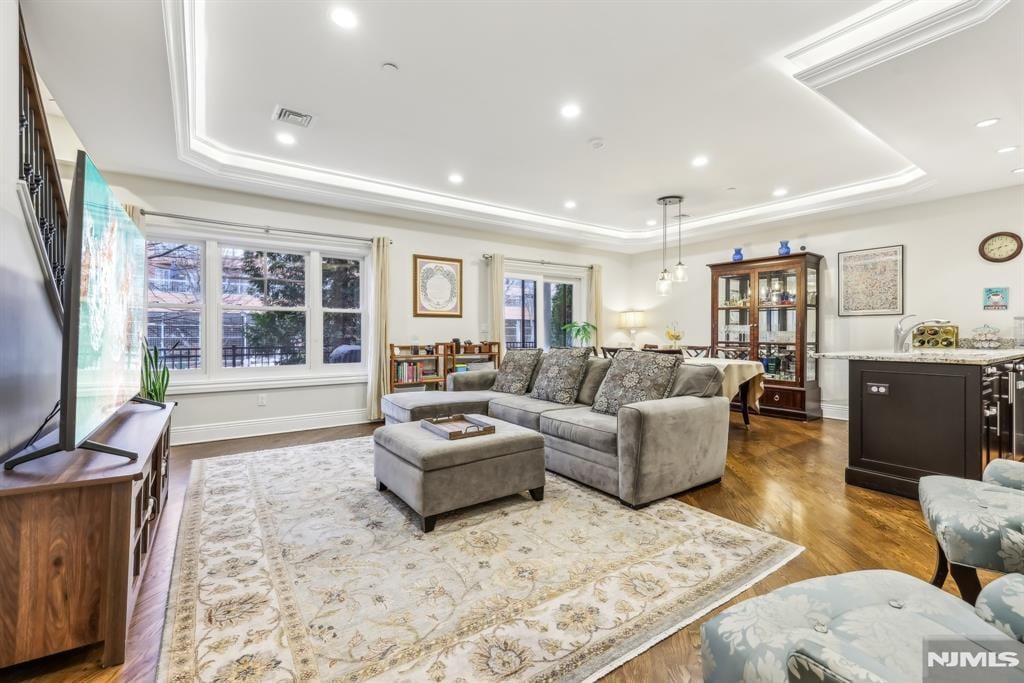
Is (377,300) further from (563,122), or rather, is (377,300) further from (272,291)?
(563,122)

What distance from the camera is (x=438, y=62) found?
8.68ft

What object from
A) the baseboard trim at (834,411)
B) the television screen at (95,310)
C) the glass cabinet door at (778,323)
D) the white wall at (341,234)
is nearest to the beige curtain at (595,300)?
the white wall at (341,234)

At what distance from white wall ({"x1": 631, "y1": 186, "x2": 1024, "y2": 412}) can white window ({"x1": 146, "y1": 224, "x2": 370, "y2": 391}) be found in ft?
17.5

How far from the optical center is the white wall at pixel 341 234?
14.1 feet

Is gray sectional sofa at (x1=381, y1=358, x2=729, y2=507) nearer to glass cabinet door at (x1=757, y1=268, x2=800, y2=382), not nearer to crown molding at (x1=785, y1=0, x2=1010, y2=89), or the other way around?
crown molding at (x1=785, y1=0, x2=1010, y2=89)

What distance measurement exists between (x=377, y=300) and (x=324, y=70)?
8.95 feet

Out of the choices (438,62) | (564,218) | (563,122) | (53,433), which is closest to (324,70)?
(438,62)

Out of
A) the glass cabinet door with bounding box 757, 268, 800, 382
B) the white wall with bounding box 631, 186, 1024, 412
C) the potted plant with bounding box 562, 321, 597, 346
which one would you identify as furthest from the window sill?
the white wall with bounding box 631, 186, 1024, 412

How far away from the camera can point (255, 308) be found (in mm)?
4777

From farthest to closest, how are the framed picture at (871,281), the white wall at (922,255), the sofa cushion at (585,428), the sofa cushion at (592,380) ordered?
1. the framed picture at (871,281)
2. the white wall at (922,255)
3. the sofa cushion at (592,380)
4. the sofa cushion at (585,428)

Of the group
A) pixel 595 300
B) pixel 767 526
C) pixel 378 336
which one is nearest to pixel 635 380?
pixel 767 526

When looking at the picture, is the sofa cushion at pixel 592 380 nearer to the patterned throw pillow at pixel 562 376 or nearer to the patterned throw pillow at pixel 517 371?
the patterned throw pillow at pixel 562 376

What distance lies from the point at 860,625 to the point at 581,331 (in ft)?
20.4

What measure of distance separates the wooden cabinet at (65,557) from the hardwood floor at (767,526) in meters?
0.12
